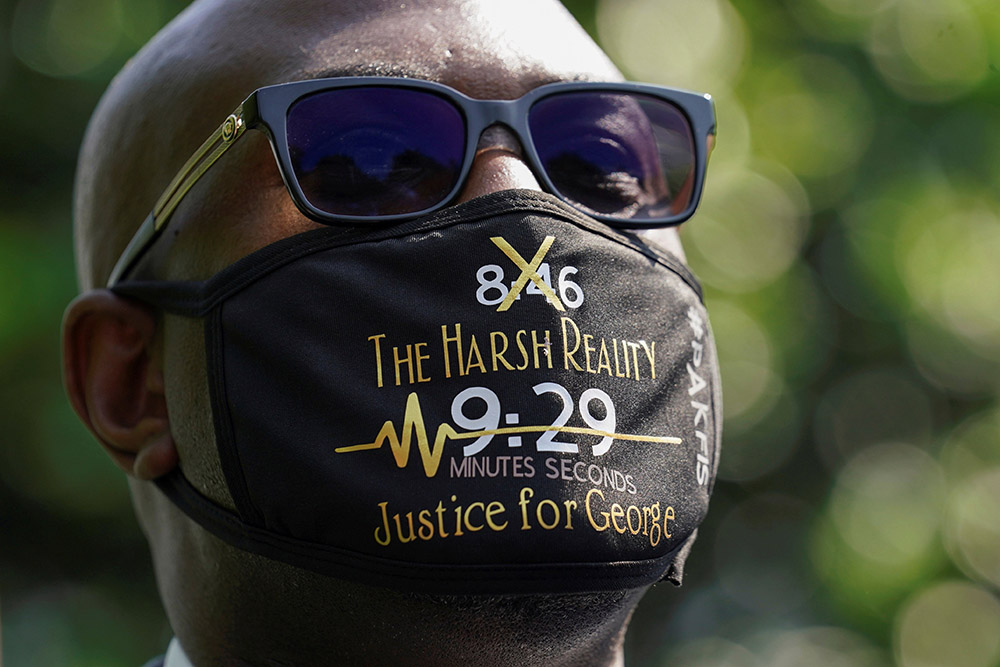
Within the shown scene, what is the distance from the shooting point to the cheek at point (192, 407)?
224 cm

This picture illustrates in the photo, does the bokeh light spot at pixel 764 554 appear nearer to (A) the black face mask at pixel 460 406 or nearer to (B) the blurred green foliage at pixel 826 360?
(B) the blurred green foliage at pixel 826 360

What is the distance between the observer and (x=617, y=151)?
7.97ft

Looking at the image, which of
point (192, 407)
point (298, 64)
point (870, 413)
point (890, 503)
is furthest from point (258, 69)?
point (870, 413)

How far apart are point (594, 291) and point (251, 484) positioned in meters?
0.73

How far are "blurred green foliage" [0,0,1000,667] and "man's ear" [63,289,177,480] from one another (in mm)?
4559

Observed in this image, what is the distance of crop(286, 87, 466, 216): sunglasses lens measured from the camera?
221 cm

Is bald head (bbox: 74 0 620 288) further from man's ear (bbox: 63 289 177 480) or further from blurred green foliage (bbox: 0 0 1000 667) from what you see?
blurred green foliage (bbox: 0 0 1000 667)

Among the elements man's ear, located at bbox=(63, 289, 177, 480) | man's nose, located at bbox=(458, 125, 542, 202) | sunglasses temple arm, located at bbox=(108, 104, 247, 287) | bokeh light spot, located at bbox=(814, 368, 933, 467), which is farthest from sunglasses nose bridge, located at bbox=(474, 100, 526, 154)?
bokeh light spot, located at bbox=(814, 368, 933, 467)

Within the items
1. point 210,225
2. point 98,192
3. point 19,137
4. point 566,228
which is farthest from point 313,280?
point 19,137

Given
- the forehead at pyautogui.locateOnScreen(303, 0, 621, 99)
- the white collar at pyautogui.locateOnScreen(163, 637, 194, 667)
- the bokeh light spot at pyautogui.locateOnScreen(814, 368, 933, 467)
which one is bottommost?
the bokeh light spot at pyautogui.locateOnScreen(814, 368, 933, 467)

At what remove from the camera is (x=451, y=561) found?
1.95m

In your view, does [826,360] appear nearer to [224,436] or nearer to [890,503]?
[890,503]

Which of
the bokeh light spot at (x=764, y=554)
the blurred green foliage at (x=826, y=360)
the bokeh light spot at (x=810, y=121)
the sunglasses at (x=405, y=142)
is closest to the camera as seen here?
the sunglasses at (x=405, y=142)

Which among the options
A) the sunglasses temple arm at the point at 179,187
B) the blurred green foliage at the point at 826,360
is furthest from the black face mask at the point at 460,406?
the blurred green foliage at the point at 826,360
